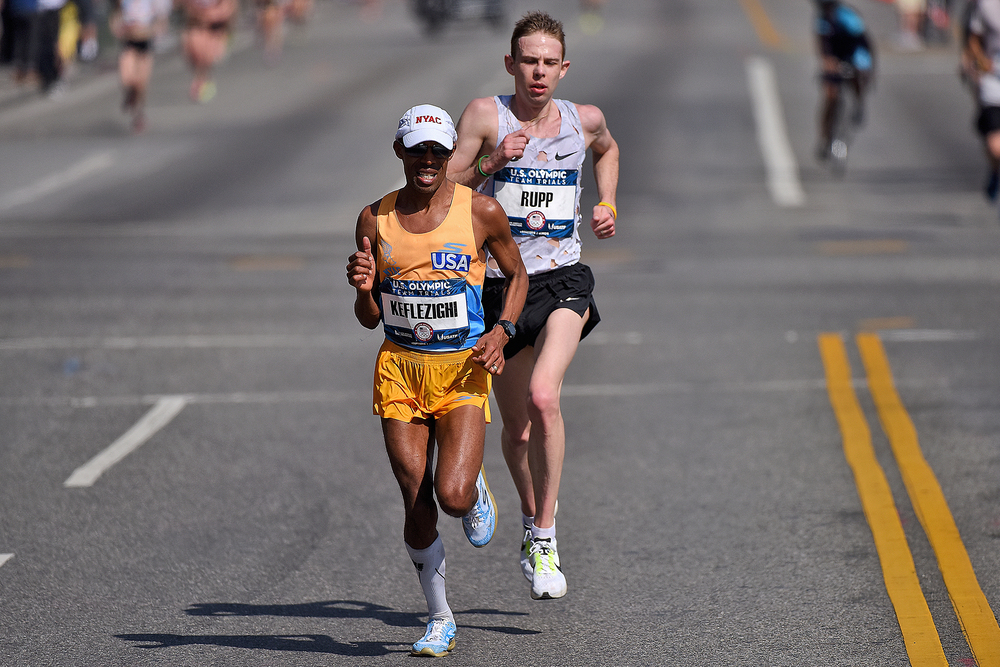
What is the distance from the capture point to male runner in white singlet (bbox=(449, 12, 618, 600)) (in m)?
6.57

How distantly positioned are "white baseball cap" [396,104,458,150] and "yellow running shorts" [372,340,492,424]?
2.84ft

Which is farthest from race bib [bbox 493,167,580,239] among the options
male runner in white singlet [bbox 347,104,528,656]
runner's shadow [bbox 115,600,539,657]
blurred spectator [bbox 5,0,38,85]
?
blurred spectator [bbox 5,0,38,85]

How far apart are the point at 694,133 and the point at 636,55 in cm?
1241

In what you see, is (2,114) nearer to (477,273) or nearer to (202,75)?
(202,75)

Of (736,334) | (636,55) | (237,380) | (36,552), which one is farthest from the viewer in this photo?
(636,55)

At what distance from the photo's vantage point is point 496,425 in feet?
33.0

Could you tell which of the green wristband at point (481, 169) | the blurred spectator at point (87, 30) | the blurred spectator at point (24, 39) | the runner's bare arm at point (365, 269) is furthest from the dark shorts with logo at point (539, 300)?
the blurred spectator at point (87, 30)

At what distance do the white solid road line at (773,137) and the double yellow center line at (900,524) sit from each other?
9.49 metres

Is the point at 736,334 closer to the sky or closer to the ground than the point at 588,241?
closer to the sky

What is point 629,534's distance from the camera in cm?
759

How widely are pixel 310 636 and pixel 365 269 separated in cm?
161

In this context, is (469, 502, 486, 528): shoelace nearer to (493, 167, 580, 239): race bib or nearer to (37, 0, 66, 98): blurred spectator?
(493, 167, 580, 239): race bib

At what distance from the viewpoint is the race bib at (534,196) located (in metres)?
6.77

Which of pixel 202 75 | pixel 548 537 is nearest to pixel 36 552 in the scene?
pixel 548 537
